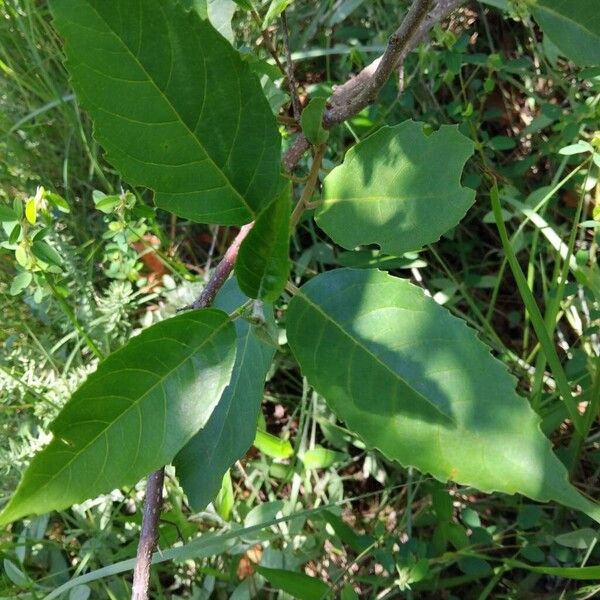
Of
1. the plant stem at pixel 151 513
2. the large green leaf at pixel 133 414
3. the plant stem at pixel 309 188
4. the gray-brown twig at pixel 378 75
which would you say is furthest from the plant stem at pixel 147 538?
the gray-brown twig at pixel 378 75

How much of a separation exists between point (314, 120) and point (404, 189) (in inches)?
6.4

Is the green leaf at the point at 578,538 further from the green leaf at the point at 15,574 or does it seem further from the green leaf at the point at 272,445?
the green leaf at the point at 15,574

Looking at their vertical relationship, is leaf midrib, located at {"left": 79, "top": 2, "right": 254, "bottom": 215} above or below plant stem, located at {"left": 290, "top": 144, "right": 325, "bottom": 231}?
above

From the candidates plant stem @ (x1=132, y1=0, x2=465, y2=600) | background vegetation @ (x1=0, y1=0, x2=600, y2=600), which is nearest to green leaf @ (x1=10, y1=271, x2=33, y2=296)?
background vegetation @ (x1=0, y1=0, x2=600, y2=600)

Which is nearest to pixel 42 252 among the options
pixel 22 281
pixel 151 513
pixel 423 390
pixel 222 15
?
pixel 22 281

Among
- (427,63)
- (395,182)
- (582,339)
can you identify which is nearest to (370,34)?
(427,63)

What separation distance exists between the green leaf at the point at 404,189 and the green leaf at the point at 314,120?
5cm

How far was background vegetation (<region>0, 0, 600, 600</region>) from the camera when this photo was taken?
1544 mm

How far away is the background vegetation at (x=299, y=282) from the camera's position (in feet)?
5.07

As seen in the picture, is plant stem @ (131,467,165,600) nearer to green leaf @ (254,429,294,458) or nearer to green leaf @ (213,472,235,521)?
green leaf @ (213,472,235,521)

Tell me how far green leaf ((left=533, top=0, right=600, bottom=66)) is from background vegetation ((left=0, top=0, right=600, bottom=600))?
21 centimetres

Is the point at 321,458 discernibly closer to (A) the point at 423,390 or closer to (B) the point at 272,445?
(B) the point at 272,445

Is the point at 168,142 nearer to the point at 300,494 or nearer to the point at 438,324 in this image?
the point at 438,324

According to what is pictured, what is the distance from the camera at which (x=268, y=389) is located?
1.94 m
